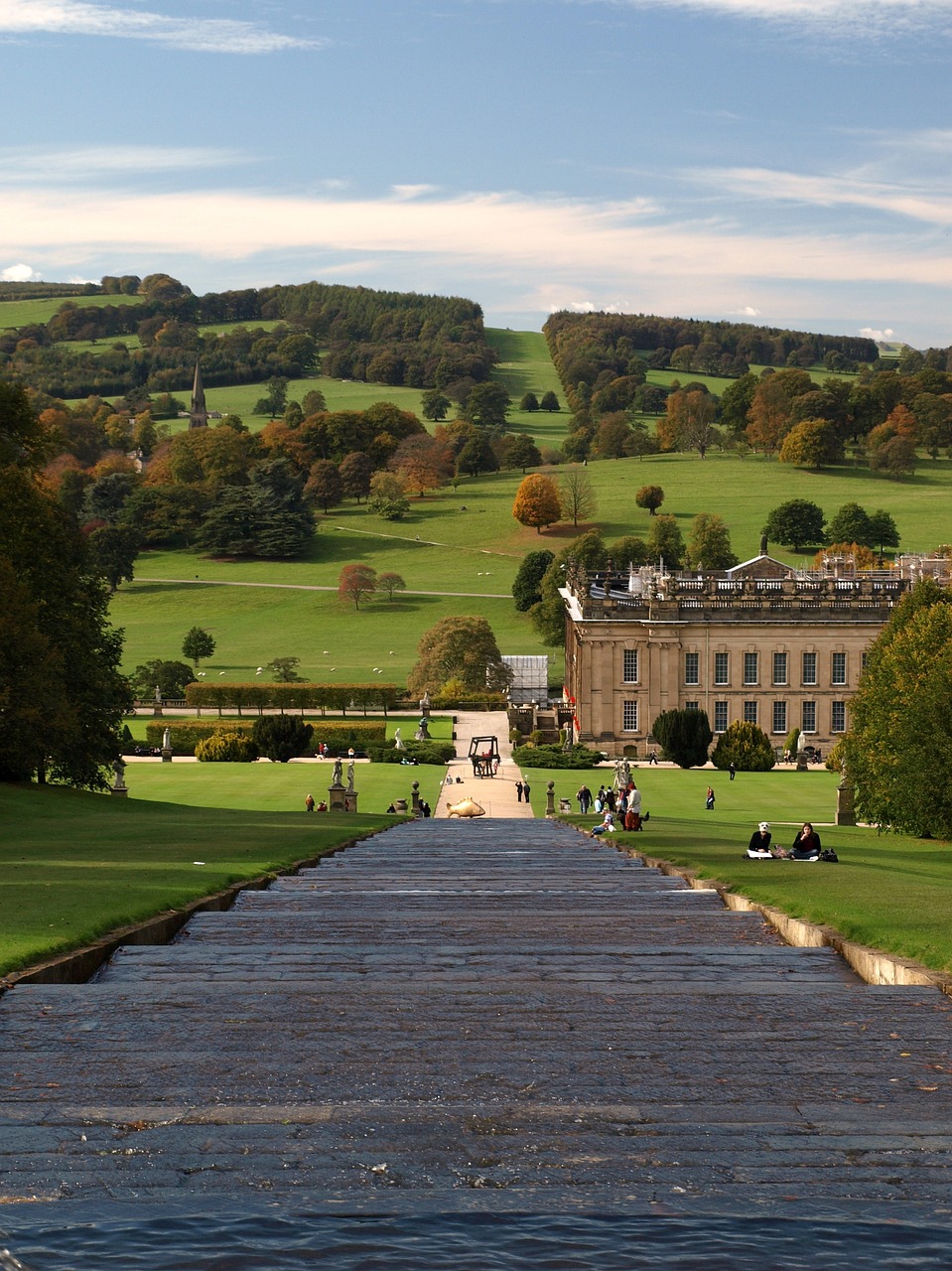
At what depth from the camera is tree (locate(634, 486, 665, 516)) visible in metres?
183

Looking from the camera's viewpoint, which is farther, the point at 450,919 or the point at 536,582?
the point at 536,582

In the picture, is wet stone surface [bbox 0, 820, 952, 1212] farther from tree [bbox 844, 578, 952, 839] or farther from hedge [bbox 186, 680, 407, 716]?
hedge [bbox 186, 680, 407, 716]

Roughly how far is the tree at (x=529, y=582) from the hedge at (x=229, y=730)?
5559 centimetres

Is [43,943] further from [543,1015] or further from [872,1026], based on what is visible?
[872,1026]

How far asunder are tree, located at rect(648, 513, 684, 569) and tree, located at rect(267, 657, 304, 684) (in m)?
41.4

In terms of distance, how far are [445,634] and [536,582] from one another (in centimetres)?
3448

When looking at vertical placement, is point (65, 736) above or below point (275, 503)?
below

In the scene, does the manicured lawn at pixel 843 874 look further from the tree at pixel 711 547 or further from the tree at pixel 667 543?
the tree at pixel 667 543

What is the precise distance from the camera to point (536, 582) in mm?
154000

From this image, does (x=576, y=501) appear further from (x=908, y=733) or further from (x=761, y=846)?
(x=761, y=846)

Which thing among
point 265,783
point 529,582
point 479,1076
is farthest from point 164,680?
point 479,1076

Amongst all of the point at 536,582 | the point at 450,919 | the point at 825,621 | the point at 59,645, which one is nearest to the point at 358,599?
the point at 536,582

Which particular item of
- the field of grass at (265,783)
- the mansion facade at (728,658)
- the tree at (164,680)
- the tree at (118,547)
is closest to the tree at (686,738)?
the mansion facade at (728,658)

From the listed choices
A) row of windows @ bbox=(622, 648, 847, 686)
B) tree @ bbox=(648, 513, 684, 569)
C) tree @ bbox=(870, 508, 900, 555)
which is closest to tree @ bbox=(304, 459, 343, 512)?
tree @ bbox=(648, 513, 684, 569)
